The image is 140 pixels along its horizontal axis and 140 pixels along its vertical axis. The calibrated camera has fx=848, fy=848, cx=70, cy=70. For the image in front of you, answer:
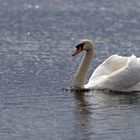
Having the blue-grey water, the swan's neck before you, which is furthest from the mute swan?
the blue-grey water

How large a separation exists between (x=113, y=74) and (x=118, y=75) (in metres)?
0.19

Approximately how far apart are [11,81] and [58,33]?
11168 millimetres

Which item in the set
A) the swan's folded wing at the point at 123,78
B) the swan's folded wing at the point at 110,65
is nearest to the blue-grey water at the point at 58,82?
the swan's folded wing at the point at 123,78

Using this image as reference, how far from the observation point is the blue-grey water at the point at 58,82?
1498 cm

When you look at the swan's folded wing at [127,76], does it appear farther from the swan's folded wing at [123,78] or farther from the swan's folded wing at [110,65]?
the swan's folded wing at [110,65]

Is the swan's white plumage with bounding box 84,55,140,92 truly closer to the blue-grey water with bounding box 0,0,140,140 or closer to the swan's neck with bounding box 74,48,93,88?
the swan's neck with bounding box 74,48,93,88

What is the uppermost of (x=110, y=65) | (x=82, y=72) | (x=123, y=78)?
(x=110, y=65)

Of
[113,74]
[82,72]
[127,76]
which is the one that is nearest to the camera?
[127,76]

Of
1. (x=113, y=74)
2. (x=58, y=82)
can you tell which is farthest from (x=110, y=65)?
(x=58, y=82)

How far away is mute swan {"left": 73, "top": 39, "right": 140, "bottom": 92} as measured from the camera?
18859 millimetres

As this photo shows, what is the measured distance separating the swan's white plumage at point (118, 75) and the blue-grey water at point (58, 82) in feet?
0.93

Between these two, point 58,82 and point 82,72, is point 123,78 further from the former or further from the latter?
point 58,82

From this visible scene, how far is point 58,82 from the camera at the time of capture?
64.3ft

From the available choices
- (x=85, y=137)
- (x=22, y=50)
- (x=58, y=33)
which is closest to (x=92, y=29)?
(x=58, y=33)
